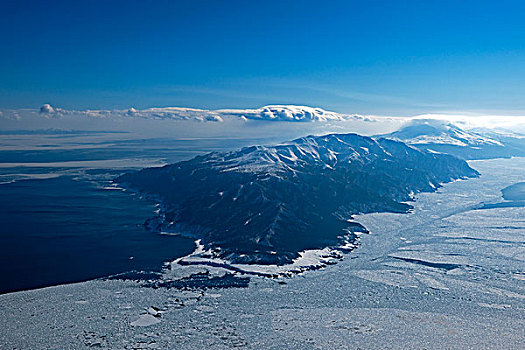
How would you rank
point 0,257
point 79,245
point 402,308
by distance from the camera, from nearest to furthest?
point 402,308 < point 0,257 < point 79,245

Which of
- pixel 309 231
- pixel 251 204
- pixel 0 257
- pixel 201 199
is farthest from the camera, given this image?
pixel 201 199

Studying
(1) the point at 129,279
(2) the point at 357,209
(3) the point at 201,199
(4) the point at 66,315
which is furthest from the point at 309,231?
(4) the point at 66,315

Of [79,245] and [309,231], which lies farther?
[309,231]

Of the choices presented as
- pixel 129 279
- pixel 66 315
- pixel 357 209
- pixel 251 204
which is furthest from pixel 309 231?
pixel 66 315

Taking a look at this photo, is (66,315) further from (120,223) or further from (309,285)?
(120,223)

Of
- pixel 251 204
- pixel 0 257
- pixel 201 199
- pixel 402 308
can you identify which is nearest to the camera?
pixel 402 308

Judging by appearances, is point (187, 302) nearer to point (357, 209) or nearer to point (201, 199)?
point (201, 199)
